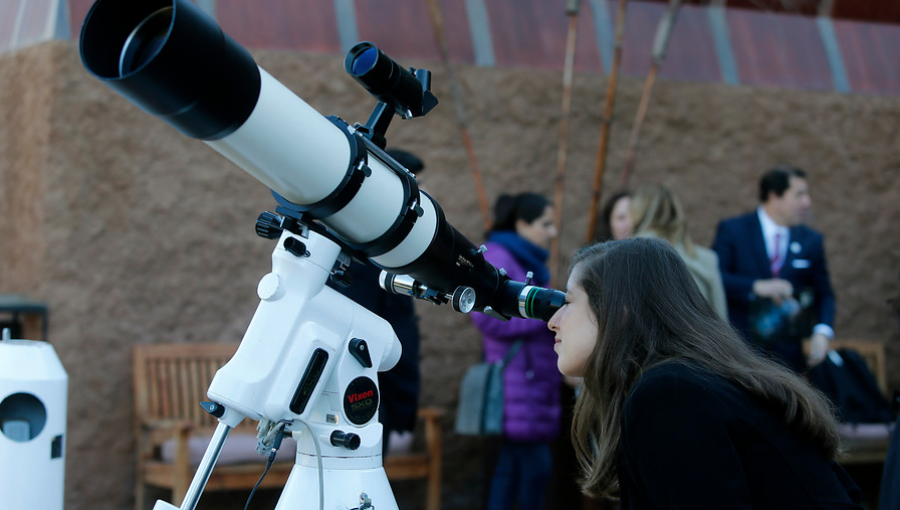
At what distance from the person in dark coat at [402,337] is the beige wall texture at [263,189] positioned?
4.71 ft

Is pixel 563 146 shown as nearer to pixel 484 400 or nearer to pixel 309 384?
pixel 484 400

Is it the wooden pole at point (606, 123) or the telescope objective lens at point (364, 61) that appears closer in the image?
the telescope objective lens at point (364, 61)

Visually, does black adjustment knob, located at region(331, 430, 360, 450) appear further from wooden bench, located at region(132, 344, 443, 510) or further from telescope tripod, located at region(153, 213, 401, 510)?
wooden bench, located at region(132, 344, 443, 510)

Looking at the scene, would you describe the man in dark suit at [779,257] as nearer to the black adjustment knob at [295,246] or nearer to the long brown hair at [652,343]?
the long brown hair at [652,343]

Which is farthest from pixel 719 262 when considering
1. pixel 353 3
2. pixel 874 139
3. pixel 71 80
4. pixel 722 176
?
pixel 71 80

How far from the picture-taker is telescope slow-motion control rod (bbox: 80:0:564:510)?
1.27m

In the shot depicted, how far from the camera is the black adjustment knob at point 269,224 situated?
1.64 m

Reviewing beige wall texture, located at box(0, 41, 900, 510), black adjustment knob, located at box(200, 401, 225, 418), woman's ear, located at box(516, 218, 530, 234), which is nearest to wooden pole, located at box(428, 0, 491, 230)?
beige wall texture, located at box(0, 41, 900, 510)

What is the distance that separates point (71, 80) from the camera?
3910 millimetres

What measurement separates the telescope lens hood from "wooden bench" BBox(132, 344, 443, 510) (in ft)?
8.00

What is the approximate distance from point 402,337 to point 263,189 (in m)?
1.74

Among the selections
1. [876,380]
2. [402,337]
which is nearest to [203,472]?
[402,337]

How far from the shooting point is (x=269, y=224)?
1.65 metres

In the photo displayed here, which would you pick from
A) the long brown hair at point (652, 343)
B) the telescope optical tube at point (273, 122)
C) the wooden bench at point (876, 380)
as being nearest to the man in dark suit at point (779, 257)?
the wooden bench at point (876, 380)
